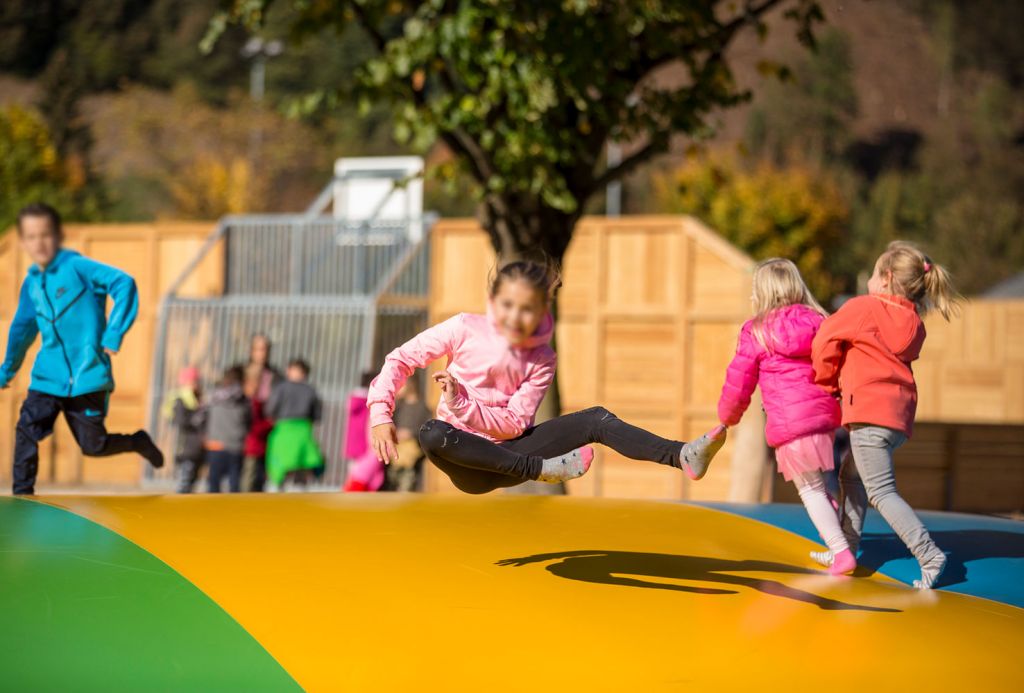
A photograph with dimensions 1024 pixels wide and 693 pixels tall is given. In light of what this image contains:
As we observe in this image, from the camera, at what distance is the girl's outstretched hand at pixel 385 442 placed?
458 centimetres

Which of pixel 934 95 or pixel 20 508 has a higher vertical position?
pixel 934 95

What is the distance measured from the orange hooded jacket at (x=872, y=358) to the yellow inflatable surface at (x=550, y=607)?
2.19ft

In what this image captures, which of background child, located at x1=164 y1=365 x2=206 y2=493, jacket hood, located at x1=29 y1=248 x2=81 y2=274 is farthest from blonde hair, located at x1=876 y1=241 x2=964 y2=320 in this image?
background child, located at x1=164 y1=365 x2=206 y2=493

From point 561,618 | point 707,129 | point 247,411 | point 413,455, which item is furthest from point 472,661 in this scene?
point 247,411

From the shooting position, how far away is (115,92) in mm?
94188

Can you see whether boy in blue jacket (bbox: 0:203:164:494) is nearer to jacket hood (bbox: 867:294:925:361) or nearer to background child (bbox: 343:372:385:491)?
background child (bbox: 343:372:385:491)

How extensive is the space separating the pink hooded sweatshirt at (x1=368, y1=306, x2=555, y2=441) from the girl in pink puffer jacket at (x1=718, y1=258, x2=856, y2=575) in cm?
84

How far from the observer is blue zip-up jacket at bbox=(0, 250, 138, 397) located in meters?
6.37

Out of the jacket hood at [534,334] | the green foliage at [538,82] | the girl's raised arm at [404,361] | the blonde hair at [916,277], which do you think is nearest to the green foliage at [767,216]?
the green foliage at [538,82]

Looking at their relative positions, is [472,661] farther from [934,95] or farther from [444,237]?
[934,95]

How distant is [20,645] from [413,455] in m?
6.13

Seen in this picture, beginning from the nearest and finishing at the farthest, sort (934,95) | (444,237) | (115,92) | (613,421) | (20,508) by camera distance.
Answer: (613,421) < (20,508) < (444,237) < (115,92) < (934,95)

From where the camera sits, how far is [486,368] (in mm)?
5020

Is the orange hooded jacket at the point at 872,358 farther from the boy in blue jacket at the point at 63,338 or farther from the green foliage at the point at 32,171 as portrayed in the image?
the green foliage at the point at 32,171
